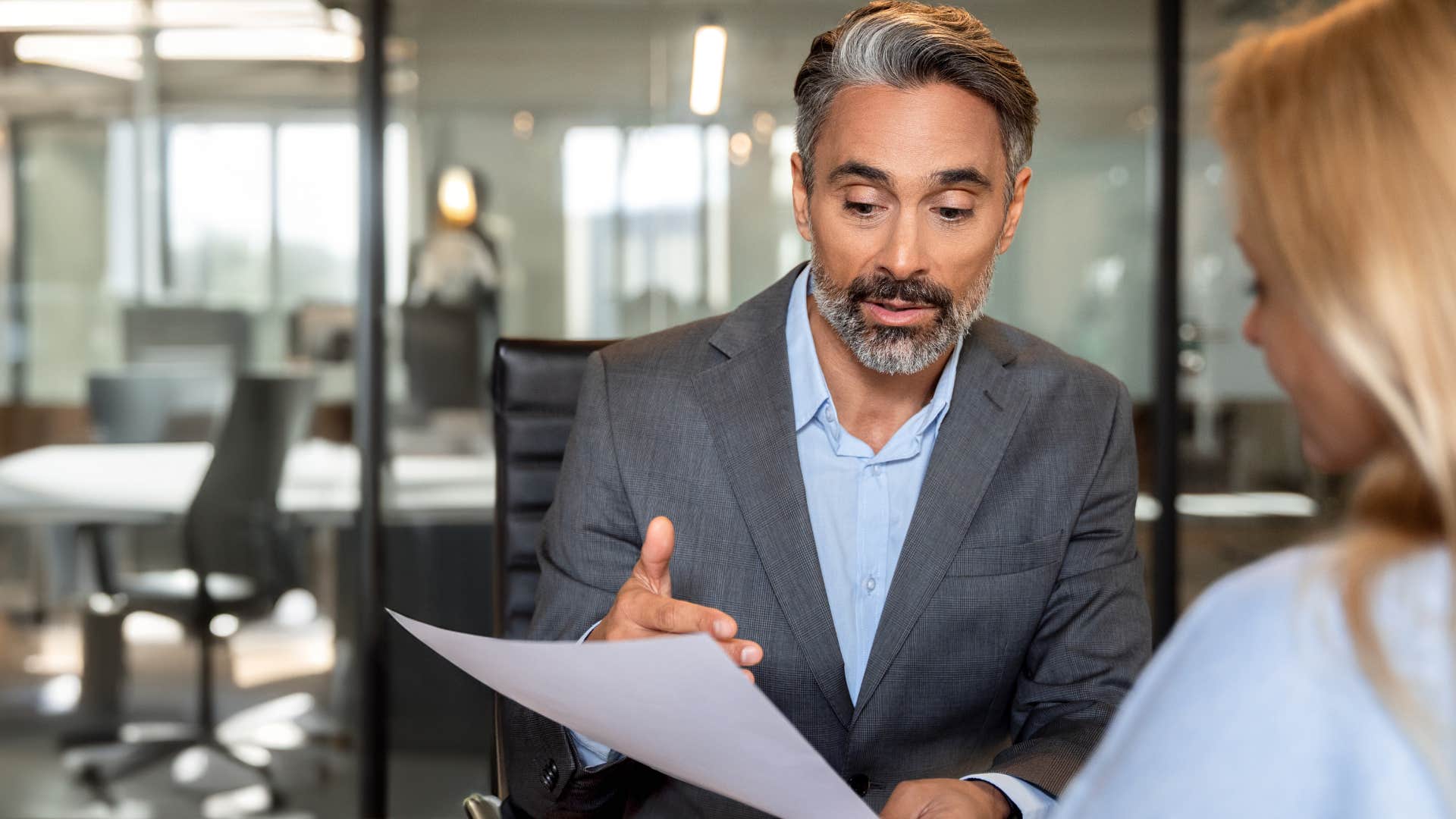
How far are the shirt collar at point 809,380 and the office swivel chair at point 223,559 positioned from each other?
2.15 metres

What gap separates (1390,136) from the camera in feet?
1.85

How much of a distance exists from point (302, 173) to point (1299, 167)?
3146mm

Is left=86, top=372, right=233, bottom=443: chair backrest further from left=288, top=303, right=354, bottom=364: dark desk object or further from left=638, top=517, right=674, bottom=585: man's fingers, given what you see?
left=638, top=517, right=674, bottom=585: man's fingers

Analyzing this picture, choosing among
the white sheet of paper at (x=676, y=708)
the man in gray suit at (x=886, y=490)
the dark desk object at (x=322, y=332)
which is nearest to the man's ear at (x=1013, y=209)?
the man in gray suit at (x=886, y=490)

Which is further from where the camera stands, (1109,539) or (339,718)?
(339,718)

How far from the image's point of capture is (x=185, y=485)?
3340mm

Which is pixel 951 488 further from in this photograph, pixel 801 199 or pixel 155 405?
pixel 155 405

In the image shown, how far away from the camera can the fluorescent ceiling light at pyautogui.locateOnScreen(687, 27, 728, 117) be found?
10.9ft

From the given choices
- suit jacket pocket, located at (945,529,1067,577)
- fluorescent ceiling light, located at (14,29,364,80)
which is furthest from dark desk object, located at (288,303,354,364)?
suit jacket pocket, located at (945,529,1067,577)

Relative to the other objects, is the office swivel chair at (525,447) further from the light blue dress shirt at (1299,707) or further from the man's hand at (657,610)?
the light blue dress shirt at (1299,707)

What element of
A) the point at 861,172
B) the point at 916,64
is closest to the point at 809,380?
the point at 861,172

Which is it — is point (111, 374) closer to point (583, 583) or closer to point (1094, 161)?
point (583, 583)

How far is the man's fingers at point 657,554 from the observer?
1048 millimetres

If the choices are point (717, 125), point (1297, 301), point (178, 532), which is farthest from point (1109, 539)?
point (178, 532)
